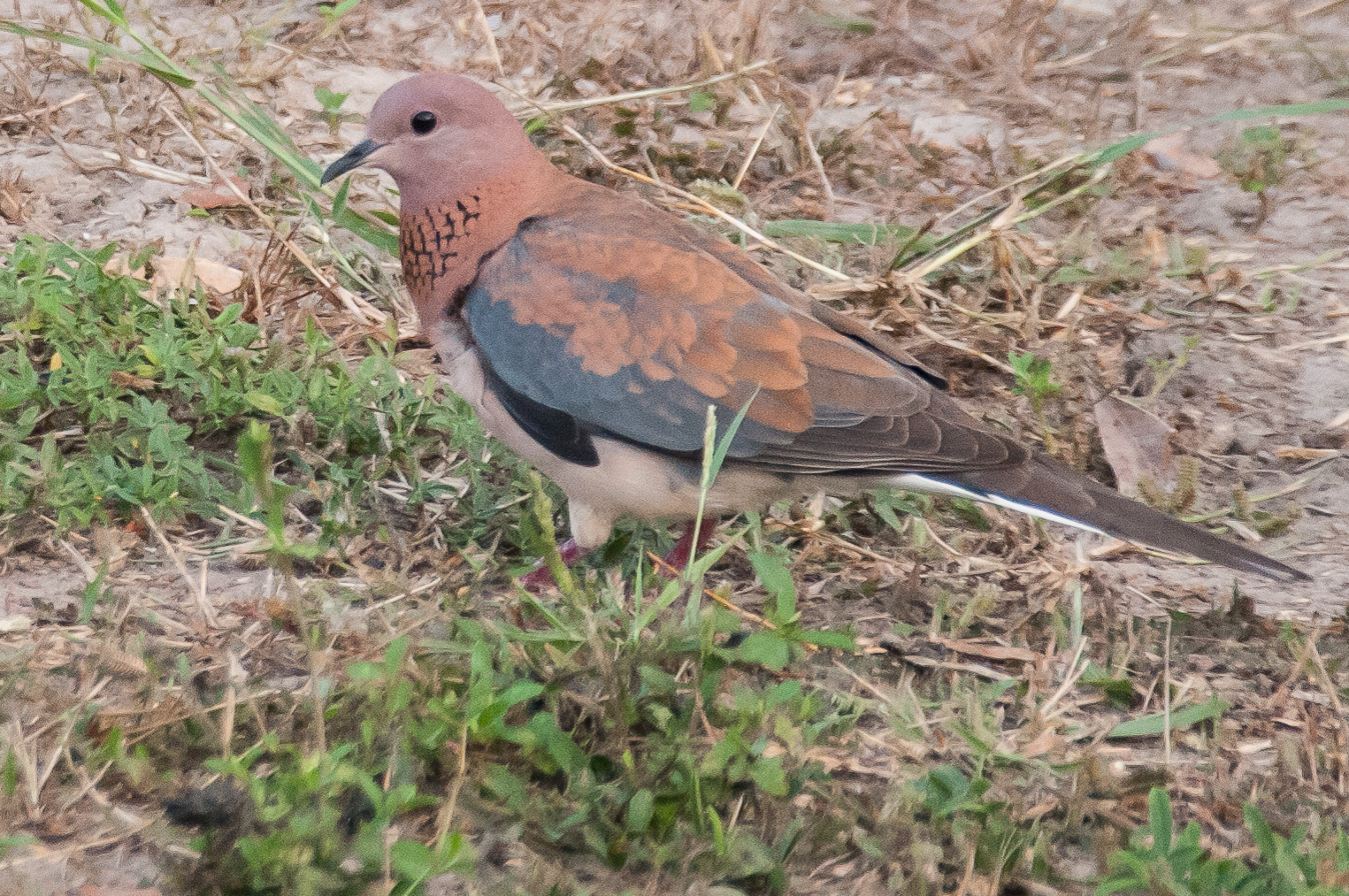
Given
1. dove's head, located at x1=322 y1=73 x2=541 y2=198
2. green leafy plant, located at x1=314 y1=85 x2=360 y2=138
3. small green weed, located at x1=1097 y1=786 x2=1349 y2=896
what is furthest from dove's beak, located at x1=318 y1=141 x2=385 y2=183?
small green weed, located at x1=1097 y1=786 x2=1349 y2=896

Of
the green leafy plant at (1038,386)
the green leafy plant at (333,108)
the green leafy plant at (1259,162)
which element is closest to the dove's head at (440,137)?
the green leafy plant at (333,108)

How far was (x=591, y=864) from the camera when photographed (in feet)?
6.40

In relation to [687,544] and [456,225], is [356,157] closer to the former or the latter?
[456,225]

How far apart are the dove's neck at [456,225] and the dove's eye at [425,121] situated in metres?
0.12

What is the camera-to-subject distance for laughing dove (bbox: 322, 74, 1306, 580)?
2.66 m

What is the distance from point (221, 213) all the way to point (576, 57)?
1327 mm

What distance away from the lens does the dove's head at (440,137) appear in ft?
9.73

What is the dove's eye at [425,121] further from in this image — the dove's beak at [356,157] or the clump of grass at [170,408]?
the clump of grass at [170,408]

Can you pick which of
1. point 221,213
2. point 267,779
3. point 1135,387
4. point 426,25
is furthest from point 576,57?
point 267,779

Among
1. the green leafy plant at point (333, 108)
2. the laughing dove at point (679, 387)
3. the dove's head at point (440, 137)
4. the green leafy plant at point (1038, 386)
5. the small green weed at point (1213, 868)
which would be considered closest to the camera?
the small green weed at point (1213, 868)

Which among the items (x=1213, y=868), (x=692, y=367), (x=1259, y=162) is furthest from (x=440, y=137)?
(x=1259, y=162)

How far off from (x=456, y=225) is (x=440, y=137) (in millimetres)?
212

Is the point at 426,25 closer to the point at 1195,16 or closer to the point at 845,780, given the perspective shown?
the point at 1195,16

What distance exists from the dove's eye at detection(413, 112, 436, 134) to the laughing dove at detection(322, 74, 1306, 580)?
0.18 meters
